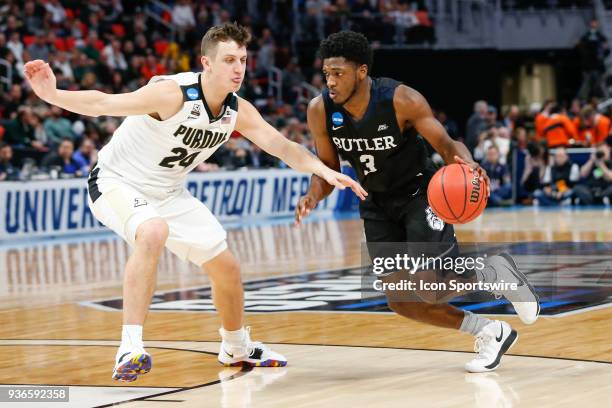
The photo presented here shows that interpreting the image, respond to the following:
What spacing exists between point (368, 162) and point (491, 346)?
4.41 feet

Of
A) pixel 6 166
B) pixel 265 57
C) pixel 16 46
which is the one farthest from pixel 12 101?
pixel 265 57

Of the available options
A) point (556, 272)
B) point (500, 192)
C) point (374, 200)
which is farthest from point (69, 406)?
point (500, 192)

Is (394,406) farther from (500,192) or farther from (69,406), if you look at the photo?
(500,192)

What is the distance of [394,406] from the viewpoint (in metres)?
6.13

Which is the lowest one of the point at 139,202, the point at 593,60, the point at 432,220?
the point at 432,220

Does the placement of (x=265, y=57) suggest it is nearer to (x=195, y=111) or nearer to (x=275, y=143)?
(x=275, y=143)

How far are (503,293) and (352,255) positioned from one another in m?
6.97

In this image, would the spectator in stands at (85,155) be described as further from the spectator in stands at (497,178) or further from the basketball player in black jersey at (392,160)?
the basketball player in black jersey at (392,160)

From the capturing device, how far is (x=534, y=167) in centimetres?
2311

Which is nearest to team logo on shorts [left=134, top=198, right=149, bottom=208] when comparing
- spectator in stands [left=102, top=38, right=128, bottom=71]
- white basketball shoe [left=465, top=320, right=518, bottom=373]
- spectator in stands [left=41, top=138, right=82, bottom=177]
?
white basketball shoe [left=465, top=320, right=518, bottom=373]

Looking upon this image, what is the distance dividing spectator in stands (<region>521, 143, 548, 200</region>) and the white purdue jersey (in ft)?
53.9

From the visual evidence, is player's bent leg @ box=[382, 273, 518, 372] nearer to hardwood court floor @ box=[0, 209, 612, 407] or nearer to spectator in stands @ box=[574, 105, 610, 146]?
hardwood court floor @ box=[0, 209, 612, 407]

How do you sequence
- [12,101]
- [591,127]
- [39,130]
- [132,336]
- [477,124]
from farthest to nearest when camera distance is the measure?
[477,124], [591,127], [12,101], [39,130], [132,336]

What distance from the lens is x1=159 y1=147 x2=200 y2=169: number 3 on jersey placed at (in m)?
7.17
